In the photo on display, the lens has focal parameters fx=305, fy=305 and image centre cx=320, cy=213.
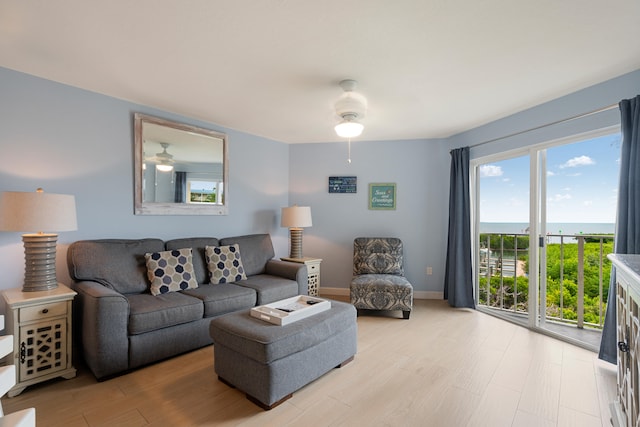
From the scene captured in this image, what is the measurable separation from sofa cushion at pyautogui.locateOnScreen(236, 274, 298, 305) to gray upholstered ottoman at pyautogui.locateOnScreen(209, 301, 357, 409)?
0.81 meters

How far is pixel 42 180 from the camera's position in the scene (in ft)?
8.20

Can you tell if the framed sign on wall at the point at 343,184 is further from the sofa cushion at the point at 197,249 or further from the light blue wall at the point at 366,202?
the sofa cushion at the point at 197,249

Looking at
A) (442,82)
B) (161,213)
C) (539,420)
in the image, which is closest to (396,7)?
(442,82)

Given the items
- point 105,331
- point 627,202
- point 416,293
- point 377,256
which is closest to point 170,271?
point 105,331

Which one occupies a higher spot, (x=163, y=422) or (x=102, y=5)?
(x=102, y=5)

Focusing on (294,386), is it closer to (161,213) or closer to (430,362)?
(430,362)

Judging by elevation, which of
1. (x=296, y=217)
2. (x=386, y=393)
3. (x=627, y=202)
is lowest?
(x=386, y=393)

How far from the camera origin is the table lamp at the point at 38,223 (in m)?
2.03

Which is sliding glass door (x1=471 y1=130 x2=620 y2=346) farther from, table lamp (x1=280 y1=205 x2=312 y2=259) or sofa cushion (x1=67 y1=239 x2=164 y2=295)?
sofa cushion (x1=67 y1=239 x2=164 y2=295)

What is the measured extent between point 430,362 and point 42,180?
137 inches

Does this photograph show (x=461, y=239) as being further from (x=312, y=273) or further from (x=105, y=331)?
(x=105, y=331)

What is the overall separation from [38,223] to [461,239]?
161 inches

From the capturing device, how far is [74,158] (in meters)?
2.66

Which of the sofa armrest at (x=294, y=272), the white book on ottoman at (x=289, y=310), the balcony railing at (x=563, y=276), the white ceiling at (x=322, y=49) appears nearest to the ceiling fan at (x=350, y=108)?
the white ceiling at (x=322, y=49)
